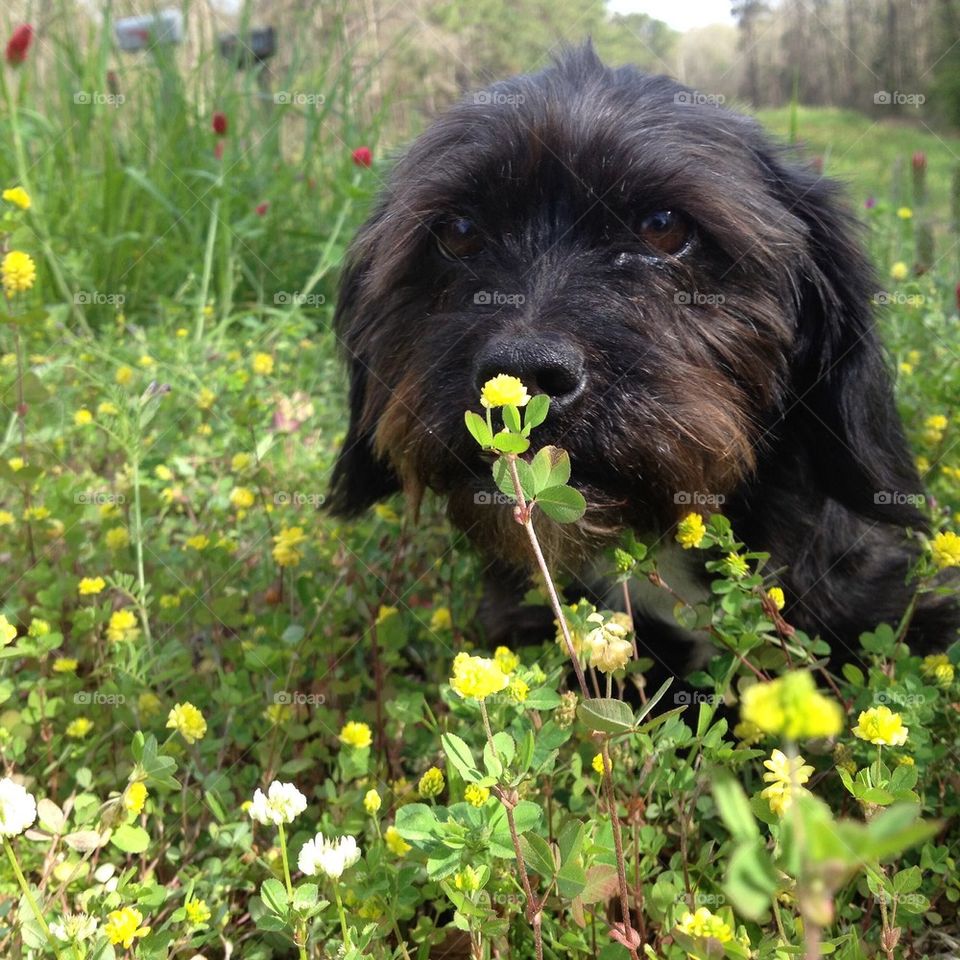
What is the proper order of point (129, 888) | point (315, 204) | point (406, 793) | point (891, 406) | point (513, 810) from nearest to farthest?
point (513, 810) → point (129, 888) → point (406, 793) → point (891, 406) → point (315, 204)

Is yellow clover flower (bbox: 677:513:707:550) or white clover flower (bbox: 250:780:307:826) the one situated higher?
yellow clover flower (bbox: 677:513:707:550)

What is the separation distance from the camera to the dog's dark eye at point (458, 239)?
2318 millimetres

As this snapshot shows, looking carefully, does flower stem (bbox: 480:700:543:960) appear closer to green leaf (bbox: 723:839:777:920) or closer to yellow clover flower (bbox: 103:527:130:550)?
green leaf (bbox: 723:839:777:920)

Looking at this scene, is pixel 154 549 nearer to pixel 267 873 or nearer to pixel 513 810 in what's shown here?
pixel 267 873

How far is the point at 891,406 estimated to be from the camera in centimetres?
235

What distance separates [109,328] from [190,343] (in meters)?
0.48

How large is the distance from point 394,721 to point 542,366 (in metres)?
0.84

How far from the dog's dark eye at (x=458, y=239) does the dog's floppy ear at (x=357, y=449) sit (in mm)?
334

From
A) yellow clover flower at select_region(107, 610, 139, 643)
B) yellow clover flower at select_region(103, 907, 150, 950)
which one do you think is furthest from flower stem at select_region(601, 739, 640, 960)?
yellow clover flower at select_region(107, 610, 139, 643)

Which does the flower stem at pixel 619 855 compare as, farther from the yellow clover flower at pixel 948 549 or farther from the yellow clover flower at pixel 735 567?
the yellow clover flower at pixel 948 549

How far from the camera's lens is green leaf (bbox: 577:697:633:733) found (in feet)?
3.52

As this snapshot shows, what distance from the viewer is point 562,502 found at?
1127 mm

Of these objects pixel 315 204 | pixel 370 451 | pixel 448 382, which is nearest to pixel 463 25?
pixel 315 204

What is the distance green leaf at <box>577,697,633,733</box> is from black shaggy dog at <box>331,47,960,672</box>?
0.76 m
